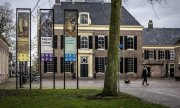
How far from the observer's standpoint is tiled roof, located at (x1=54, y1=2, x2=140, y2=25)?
6631 cm

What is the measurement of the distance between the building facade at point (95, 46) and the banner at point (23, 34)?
32768mm

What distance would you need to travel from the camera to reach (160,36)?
275 ft

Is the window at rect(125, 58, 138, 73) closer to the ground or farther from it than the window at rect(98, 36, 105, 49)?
closer to the ground

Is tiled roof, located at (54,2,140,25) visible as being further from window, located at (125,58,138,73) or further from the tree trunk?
the tree trunk

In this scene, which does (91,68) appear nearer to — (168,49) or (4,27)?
(4,27)

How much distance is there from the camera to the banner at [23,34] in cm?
2966

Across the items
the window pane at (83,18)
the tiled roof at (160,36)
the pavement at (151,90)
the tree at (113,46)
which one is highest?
the window pane at (83,18)

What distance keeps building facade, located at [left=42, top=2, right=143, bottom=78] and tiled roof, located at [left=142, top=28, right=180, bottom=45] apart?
54.9ft

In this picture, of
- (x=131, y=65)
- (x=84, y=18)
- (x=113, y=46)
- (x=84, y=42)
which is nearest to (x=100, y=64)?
(x=84, y=42)

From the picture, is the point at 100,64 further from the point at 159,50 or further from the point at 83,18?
the point at 159,50

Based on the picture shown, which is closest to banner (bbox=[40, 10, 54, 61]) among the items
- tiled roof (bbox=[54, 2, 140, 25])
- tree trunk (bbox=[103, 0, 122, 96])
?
tree trunk (bbox=[103, 0, 122, 96])

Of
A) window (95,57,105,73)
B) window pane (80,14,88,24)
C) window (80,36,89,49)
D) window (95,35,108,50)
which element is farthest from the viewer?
window pane (80,14,88,24)

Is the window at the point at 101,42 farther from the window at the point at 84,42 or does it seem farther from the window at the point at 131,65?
the window at the point at 131,65

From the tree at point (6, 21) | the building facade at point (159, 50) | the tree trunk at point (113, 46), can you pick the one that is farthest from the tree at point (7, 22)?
the tree trunk at point (113, 46)
